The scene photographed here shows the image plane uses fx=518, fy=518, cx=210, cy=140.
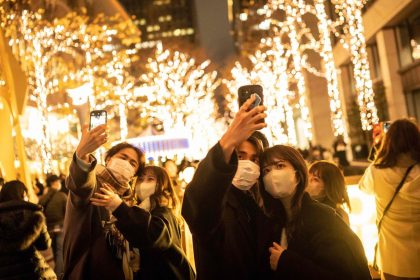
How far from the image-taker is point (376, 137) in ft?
20.9

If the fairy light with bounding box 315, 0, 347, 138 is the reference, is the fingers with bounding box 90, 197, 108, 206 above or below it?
below

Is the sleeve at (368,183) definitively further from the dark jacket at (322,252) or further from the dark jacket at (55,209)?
the dark jacket at (55,209)

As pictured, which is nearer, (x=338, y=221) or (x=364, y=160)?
(x=338, y=221)

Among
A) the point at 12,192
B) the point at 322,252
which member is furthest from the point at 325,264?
the point at 12,192

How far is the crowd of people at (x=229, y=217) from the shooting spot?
2.47 metres

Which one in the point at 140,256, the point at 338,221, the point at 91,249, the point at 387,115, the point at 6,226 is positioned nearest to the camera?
the point at 338,221

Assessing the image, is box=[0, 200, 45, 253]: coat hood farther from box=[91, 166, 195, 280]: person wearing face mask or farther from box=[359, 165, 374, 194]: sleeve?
box=[359, 165, 374, 194]: sleeve

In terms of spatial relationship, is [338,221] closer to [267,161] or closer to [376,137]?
[267,161]

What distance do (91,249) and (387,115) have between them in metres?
19.8

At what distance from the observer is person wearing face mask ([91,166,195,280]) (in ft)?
10.7

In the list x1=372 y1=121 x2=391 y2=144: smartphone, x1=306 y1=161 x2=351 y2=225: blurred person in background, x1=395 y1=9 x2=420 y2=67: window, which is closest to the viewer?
x1=306 y1=161 x2=351 y2=225: blurred person in background

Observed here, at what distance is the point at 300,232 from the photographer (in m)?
2.65

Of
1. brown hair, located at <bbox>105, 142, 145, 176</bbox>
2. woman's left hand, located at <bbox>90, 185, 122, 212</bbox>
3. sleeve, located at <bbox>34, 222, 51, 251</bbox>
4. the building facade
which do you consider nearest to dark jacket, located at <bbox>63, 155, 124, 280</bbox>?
woman's left hand, located at <bbox>90, 185, 122, 212</bbox>

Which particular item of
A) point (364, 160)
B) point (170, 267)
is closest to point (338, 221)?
point (170, 267)
